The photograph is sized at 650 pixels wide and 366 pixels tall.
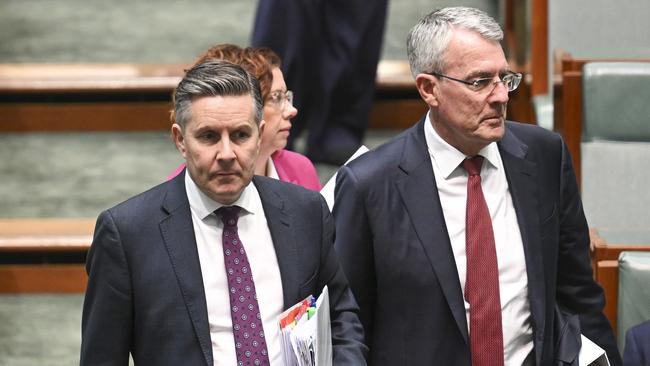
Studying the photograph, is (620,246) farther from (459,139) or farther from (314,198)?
(314,198)

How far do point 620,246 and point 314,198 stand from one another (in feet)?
1.88

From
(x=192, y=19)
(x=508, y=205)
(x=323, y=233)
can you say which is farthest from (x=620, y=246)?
(x=192, y=19)

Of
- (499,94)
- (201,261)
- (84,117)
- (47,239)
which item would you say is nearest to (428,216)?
(499,94)

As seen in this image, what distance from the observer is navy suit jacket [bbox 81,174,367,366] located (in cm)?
124

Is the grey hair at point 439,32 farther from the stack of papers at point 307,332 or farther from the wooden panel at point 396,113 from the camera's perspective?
the wooden panel at point 396,113

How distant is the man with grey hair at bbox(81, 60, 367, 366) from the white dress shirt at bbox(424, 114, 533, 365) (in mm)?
179

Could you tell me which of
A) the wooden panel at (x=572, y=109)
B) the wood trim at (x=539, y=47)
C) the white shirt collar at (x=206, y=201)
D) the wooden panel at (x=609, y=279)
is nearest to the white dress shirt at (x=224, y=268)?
the white shirt collar at (x=206, y=201)

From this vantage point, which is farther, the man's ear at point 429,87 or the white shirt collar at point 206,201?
the man's ear at point 429,87

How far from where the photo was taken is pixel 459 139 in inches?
54.9

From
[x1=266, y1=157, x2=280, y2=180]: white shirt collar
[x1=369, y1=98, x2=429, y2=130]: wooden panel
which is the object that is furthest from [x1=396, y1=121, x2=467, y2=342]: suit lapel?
[x1=369, y1=98, x2=429, y2=130]: wooden panel

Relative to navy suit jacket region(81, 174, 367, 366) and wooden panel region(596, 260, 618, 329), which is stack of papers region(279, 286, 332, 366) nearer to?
navy suit jacket region(81, 174, 367, 366)

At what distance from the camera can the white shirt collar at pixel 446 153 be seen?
4.61 feet

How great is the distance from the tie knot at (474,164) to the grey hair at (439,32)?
103 mm

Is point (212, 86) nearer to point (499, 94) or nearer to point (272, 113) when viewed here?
point (499, 94)
